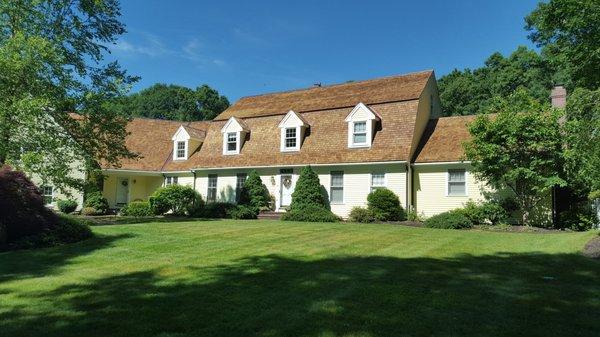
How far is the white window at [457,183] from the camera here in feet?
67.7

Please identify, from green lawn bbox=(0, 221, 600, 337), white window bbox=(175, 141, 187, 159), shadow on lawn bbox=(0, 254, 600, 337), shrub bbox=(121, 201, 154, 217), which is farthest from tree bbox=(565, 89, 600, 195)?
white window bbox=(175, 141, 187, 159)

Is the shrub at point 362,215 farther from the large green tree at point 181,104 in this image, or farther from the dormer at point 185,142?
the large green tree at point 181,104

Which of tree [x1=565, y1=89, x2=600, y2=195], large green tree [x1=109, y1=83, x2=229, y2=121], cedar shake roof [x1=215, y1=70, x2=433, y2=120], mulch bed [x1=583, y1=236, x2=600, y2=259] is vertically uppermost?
large green tree [x1=109, y1=83, x2=229, y2=121]

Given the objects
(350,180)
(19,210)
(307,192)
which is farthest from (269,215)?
(19,210)

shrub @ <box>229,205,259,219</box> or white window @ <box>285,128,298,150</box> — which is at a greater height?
white window @ <box>285,128,298,150</box>

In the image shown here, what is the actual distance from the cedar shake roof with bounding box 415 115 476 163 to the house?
5 cm

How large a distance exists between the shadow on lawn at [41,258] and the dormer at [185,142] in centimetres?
1743

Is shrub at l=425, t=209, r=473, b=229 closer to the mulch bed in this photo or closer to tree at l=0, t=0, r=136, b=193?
the mulch bed

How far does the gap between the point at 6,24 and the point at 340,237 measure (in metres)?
15.9

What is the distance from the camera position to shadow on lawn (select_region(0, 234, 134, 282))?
8.18m

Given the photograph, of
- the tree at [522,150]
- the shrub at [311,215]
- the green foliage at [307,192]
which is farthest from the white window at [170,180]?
the tree at [522,150]

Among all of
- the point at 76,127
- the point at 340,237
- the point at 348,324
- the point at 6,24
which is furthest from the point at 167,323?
the point at 6,24

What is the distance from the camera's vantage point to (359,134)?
911 inches

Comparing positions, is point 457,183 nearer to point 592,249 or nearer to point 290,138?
point 290,138
